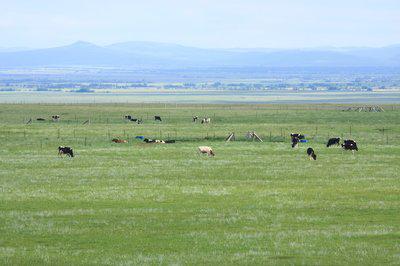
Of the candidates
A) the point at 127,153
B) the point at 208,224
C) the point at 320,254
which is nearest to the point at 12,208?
the point at 208,224

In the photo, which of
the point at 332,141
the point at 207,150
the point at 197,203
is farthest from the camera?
the point at 332,141

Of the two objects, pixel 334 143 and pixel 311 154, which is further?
pixel 334 143

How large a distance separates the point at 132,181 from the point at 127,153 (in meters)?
14.7

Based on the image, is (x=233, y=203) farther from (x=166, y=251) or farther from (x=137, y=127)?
(x=137, y=127)

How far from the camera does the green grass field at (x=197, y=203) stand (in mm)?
22484

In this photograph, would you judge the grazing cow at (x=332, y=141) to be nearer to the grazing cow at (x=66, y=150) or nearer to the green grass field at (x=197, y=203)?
the green grass field at (x=197, y=203)

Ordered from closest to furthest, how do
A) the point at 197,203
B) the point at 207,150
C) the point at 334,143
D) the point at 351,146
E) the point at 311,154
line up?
Result: the point at 197,203
the point at 311,154
the point at 207,150
the point at 351,146
the point at 334,143

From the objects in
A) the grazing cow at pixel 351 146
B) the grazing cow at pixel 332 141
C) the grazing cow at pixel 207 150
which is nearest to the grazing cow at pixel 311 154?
the grazing cow at pixel 351 146

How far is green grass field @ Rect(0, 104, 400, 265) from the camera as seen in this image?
22484mm

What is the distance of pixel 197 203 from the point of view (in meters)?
31.9

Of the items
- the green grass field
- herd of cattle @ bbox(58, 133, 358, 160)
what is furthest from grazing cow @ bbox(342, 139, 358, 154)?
the green grass field

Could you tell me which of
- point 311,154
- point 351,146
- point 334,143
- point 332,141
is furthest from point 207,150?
point 334,143

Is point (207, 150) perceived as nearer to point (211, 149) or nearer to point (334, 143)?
point (211, 149)

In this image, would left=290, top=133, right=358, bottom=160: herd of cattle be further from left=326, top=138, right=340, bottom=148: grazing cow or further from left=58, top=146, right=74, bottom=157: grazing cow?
left=58, top=146, right=74, bottom=157: grazing cow
